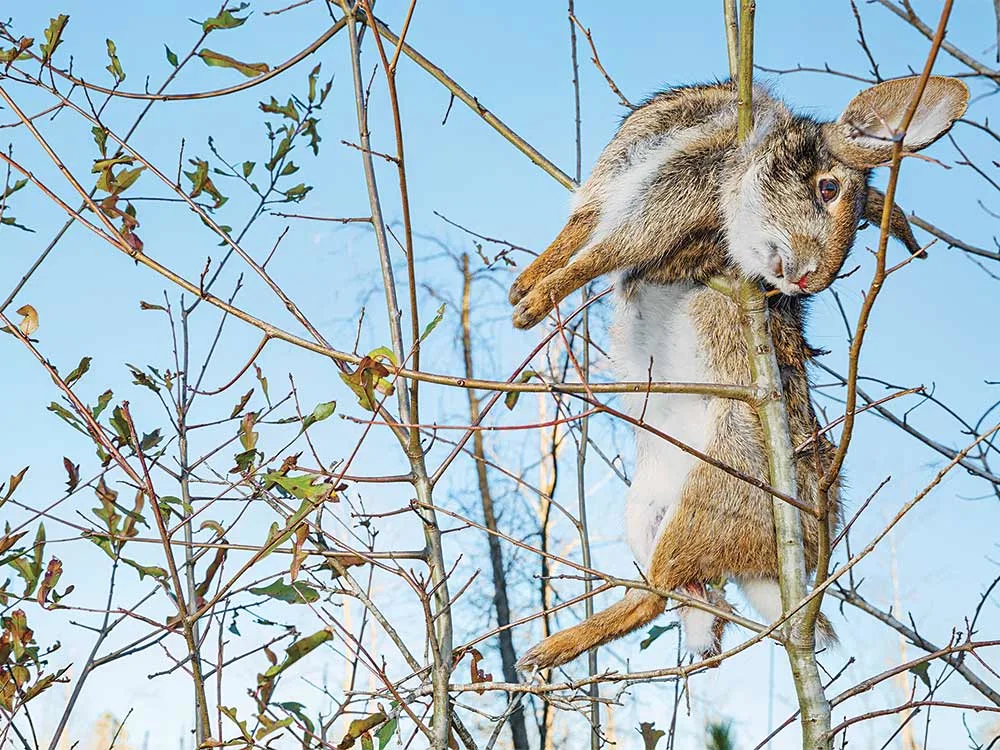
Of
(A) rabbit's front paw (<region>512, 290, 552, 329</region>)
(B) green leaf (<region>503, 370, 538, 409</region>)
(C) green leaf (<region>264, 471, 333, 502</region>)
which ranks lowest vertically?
(C) green leaf (<region>264, 471, 333, 502</region>)

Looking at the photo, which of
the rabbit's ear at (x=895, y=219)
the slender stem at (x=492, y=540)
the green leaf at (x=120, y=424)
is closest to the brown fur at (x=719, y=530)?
the rabbit's ear at (x=895, y=219)

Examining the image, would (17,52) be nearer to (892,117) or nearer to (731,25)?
(731,25)

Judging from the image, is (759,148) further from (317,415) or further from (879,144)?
(317,415)

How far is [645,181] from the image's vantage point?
100 inches

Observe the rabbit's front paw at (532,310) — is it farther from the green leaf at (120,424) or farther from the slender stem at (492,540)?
the slender stem at (492,540)

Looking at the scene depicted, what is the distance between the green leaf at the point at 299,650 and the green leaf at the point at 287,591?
4.7 inches

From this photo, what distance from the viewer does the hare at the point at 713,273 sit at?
2.42 meters

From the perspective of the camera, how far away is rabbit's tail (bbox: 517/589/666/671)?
2469mm

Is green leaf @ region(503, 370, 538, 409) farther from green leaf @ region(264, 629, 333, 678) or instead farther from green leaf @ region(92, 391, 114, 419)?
green leaf @ region(92, 391, 114, 419)

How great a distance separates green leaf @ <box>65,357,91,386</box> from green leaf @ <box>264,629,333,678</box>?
27.9 inches

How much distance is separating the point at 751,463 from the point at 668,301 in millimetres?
479

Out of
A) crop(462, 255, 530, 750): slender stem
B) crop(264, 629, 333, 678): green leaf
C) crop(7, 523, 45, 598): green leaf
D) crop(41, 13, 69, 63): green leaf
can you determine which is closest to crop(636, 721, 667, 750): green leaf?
crop(264, 629, 333, 678): green leaf

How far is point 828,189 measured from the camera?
249 centimetres

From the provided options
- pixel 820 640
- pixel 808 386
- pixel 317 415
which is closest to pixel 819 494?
pixel 317 415
